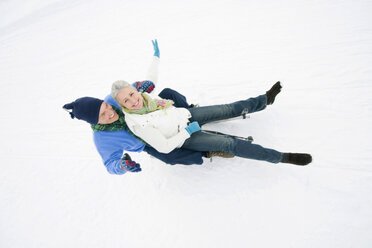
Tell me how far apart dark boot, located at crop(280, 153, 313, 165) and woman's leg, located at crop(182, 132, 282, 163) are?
0.05 metres

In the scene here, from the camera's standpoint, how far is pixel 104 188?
6.48 feet

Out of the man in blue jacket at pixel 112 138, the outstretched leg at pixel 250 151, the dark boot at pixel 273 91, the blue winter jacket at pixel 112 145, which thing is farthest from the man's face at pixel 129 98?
the dark boot at pixel 273 91

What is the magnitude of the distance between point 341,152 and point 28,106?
4.80 metres

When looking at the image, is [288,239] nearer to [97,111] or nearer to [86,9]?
[97,111]

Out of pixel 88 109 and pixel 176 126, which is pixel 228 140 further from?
pixel 88 109

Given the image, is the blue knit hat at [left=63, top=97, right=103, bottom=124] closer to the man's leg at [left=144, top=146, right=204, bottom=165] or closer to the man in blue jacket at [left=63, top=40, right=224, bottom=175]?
the man in blue jacket at [left=63, top=40, right=224, bottom=175]

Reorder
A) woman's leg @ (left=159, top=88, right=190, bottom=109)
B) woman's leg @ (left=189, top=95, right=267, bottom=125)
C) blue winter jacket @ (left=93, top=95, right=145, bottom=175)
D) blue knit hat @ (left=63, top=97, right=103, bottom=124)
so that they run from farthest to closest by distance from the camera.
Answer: woman's leg @ (left=159, top=88, right=190, bottom=109)
woman's leg @ (left=189, top=95, right=267, bottom=125)
blue winter jacket @ (left=93, top=95, right=145, bottom=175)
blue knit hat @ (left=63, top=97, right=103, bottom=124)

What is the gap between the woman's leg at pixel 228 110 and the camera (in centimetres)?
160

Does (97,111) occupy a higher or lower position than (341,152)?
higher

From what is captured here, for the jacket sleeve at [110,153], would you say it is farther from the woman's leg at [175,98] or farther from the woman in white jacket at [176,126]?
the woman's leg at [175,98]

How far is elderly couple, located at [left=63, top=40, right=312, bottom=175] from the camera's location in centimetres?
126

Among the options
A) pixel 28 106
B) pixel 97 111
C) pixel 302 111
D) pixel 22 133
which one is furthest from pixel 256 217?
pixel 28 106

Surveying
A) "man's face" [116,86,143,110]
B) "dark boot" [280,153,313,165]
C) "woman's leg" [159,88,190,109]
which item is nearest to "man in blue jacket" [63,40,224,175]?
"man's face" [116,86,143,110]

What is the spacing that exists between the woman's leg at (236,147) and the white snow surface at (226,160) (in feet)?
0.81
